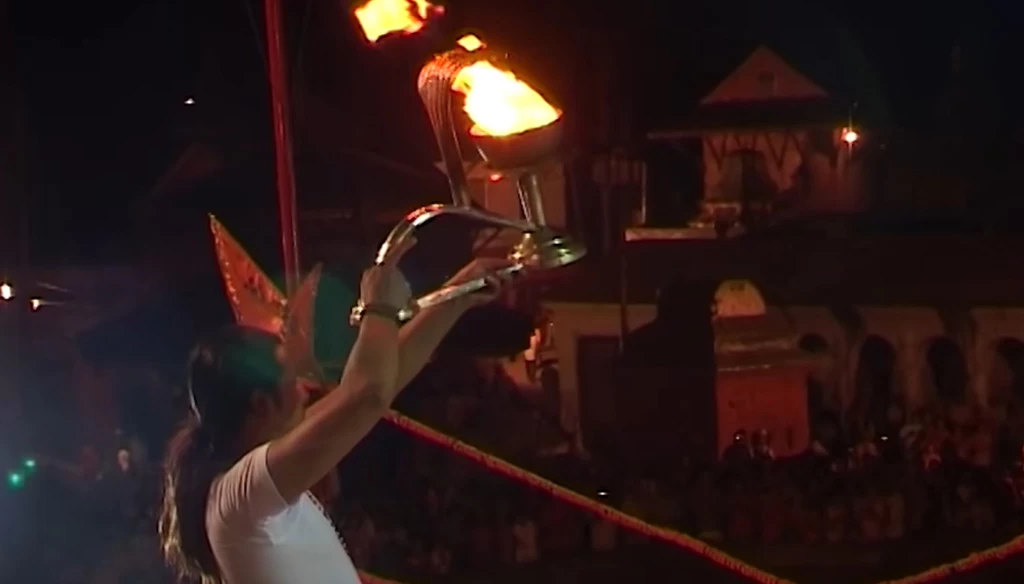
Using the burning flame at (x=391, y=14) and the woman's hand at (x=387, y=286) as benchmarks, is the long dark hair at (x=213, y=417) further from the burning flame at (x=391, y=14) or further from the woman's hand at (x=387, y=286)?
the burning flame at (x=391, y=14)

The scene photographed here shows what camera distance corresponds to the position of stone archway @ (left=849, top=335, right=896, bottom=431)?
1.81 meters

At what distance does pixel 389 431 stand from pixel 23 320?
595 millimetres

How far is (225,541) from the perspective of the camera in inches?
39.0

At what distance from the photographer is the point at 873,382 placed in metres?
1.82

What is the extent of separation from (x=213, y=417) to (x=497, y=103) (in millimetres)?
330

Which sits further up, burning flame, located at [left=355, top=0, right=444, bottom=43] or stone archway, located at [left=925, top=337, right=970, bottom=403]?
burning flame, located at [left=355, top=0, right=444, bottom=43]

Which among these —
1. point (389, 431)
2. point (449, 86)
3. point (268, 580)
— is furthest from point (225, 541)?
point (389, 431)

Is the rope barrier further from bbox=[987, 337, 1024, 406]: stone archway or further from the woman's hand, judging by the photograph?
the woman's hand

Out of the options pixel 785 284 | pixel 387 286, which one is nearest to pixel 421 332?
pixel 387 286

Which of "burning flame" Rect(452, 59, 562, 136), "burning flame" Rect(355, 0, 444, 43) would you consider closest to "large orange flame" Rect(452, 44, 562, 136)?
"burning flame" Rect(452, 59, 562, 136)

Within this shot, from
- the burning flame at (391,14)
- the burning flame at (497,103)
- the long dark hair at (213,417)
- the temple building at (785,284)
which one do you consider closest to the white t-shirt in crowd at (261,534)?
the long dark hair at (213,417)

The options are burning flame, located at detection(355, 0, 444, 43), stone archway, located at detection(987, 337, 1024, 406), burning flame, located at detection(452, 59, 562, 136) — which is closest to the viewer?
burning flame, located at detection(452, 59, 562, 136)

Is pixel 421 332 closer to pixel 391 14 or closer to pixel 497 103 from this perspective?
pixel 497 103

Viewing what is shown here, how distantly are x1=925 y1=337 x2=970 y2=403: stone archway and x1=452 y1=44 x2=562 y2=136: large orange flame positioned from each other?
0.93 metres
